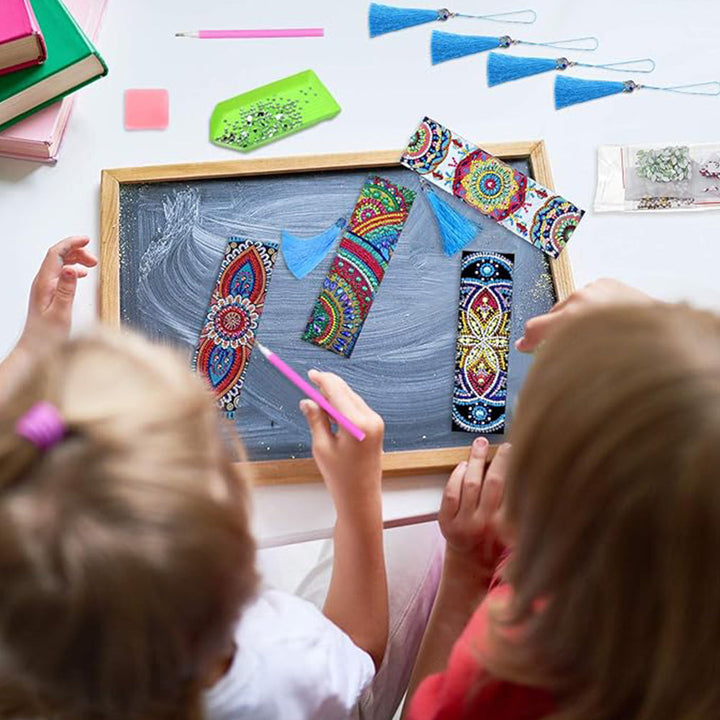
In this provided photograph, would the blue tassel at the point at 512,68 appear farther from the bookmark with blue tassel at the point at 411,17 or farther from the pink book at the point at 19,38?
the pink book at the point at 19,38

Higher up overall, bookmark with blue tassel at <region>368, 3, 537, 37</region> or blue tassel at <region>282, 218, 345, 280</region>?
bookmark with blue tassel at <region>368, 3, 537, 37</region>

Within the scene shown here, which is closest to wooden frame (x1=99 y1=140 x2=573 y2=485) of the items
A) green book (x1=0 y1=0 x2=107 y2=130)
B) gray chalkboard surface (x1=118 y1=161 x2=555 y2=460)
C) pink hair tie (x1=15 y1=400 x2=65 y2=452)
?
gray chalkboard surface (x1=118 y1=161 x2=555 y2=460)

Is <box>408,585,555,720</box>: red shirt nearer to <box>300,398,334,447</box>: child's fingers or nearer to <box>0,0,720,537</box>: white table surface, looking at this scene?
<box>300,398,334,447</box>: child's fingers

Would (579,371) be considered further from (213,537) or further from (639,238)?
(639,238)

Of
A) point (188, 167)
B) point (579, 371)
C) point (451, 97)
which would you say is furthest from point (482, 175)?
point (579, 371)

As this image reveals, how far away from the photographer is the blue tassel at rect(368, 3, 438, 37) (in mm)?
1034

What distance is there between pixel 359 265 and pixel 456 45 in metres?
0.33

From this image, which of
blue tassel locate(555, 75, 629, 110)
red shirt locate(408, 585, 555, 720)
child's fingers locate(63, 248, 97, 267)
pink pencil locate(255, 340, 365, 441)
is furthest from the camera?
blue tassel locate(555, 75, 629, 110)

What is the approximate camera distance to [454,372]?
2.92ft

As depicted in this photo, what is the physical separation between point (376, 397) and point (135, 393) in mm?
395

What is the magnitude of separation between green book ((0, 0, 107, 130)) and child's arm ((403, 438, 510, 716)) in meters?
0.63

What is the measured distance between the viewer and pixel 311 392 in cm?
84

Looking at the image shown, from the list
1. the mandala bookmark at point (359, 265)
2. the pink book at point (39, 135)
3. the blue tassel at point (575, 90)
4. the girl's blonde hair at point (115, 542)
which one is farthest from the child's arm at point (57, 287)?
the blue tassel at point (575, 90)

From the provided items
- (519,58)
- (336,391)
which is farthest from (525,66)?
(336,391)
